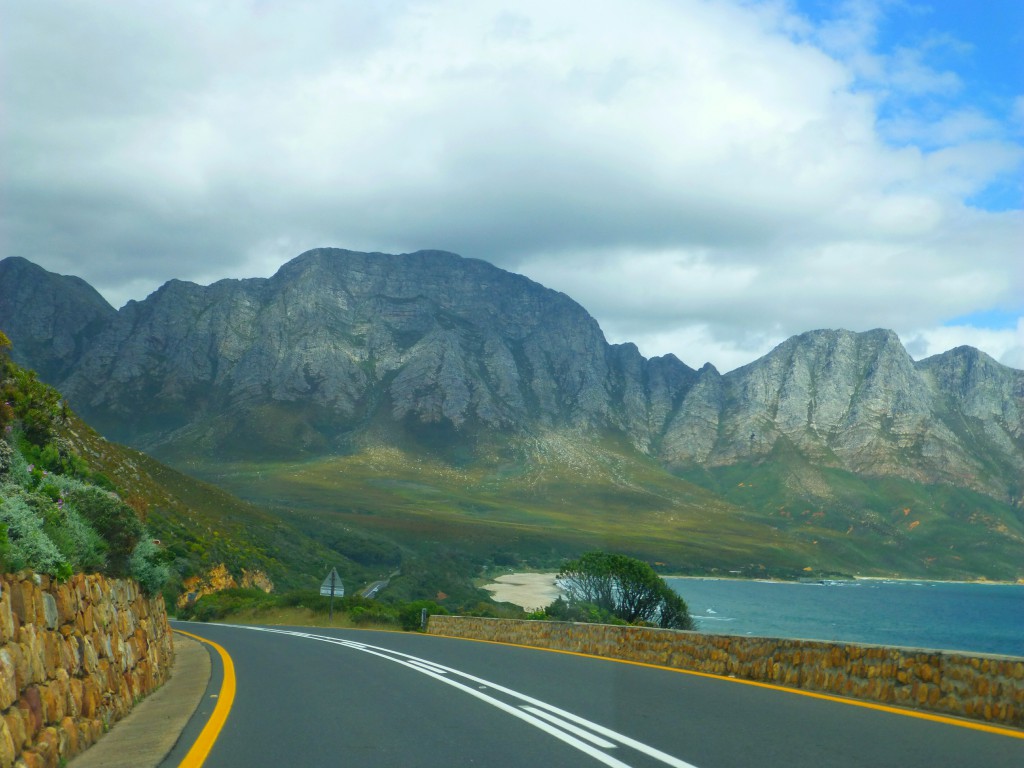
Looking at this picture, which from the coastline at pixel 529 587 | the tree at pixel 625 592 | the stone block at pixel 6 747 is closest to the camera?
the stone block at pixel 6 747

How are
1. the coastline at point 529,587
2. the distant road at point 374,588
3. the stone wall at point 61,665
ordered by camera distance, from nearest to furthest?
the stone wall at point 61,665 → the distant road at point 374,588 → the coastline at point 529,587

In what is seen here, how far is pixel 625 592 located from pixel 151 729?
45474mm

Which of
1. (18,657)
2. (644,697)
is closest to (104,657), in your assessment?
(18,657)

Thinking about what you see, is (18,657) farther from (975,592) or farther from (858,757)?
(975,592)

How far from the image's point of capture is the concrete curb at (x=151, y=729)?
Result: 340 inches

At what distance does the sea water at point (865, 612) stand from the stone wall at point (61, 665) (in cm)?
6293

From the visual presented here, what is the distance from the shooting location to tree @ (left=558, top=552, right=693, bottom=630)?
49969 mm

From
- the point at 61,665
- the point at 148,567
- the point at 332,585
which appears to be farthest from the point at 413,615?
the point at 61,665

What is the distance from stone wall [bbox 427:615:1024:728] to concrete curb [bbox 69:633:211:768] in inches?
305

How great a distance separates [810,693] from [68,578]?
867 cm

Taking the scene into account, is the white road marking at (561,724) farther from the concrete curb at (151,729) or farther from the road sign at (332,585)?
the road sign at (332,585)

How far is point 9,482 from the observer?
38.5 ft

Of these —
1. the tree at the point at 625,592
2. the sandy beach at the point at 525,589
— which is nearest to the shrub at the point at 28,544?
the tree at the point at 625,592

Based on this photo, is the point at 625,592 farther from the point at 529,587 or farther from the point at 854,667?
the point at 529,587
